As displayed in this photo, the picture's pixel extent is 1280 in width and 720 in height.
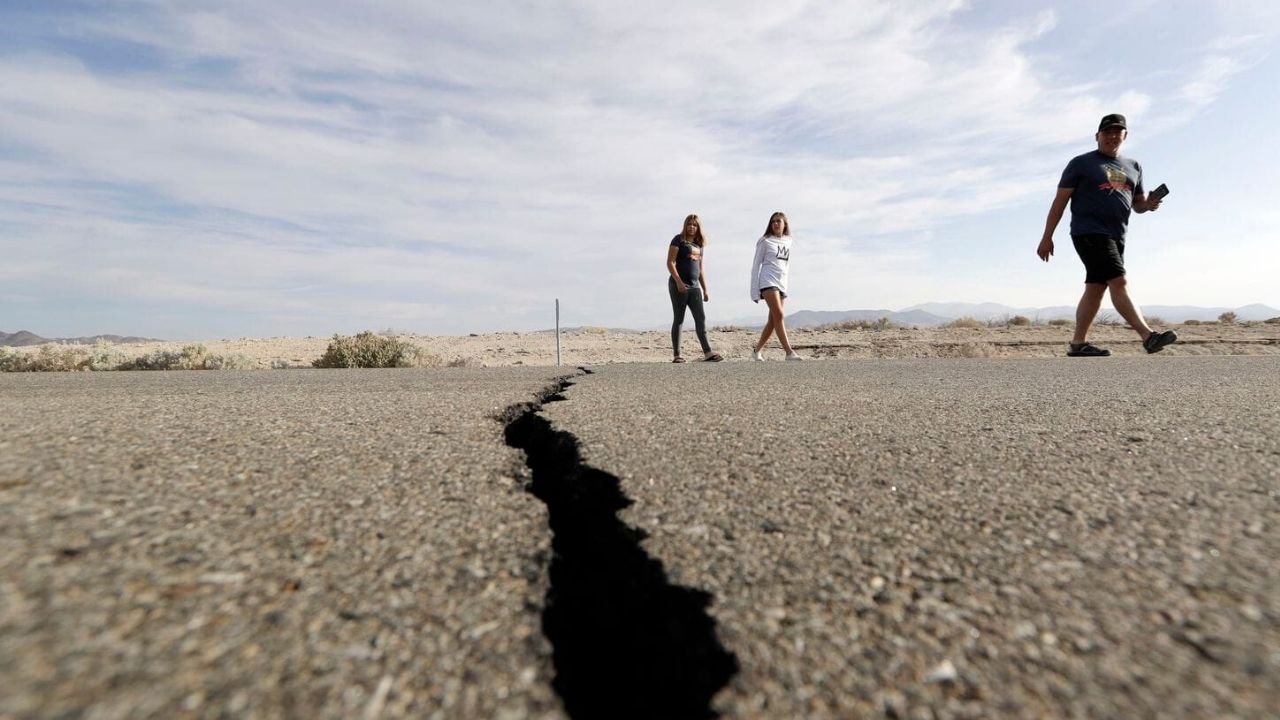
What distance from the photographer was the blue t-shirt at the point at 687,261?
786cm

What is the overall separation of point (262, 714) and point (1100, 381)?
4.28 m

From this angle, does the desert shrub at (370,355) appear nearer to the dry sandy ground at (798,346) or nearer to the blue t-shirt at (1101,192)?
the dry sandy ground at (798,346)

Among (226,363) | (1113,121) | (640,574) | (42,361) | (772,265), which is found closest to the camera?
(640,574)

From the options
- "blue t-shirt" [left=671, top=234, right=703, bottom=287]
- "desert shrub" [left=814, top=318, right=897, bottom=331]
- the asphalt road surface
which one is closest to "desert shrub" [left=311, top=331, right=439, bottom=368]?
"blue t-shirt" [left=671, top=234, right=703, bottom=287]

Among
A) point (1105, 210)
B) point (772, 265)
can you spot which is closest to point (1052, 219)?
point (1105, 210)

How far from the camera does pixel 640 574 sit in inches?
42.1

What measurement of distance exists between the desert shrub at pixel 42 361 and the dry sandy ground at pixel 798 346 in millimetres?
1299

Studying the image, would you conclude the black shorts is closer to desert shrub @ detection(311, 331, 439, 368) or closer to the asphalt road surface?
the asphalt road surface

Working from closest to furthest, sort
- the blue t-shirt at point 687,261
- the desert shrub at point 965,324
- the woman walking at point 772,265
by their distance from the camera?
the woman walking at point 772,265
the blue t-shirt at point 687,261
the desert shrub at point 965,324

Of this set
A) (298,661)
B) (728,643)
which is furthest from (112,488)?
(728,643)

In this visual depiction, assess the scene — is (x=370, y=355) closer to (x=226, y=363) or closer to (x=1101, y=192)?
(x=226, y=363)

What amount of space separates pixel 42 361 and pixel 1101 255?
11.9 metres

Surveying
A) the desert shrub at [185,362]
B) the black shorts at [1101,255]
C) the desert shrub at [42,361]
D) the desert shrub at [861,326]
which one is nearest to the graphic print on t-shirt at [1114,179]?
the black shorts at [1101,255]

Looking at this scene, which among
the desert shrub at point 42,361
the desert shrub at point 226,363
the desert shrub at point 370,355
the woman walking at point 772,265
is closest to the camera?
the woman walking at point 772,265
